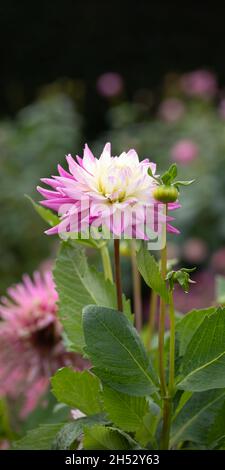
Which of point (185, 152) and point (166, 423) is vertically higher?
point (185, 152)

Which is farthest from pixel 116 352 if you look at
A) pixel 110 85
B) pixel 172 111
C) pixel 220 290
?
pixel 110 85

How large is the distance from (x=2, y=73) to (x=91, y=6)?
2.15 ft

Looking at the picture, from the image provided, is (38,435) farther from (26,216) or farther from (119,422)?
(26,216)

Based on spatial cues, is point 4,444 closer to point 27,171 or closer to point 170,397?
point 170,397

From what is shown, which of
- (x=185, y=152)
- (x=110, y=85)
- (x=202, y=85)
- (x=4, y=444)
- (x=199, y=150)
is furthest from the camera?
(x=110, y=85)

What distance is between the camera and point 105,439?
21.8 inches

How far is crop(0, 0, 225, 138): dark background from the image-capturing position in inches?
185

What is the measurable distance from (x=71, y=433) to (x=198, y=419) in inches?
4.5

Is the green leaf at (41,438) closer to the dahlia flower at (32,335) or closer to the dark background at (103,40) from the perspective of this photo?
the dahlia flower at (32,335)

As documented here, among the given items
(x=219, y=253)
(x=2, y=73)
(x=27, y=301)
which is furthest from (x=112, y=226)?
(x=2, y=73)

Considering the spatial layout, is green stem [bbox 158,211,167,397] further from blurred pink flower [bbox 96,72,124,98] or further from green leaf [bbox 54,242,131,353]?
blurred pink flower [bbox 96,72,124,98]

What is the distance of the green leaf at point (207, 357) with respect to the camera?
55 cm

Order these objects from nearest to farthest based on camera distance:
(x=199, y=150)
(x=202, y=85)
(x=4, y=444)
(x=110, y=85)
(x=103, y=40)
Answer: (x=4, y=444), (x=199, y=150), (x=202, y=85), (x=110, y=85), (x=103, y=40)
